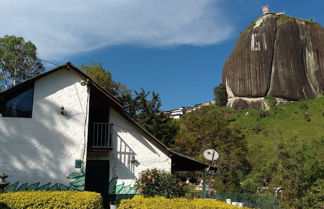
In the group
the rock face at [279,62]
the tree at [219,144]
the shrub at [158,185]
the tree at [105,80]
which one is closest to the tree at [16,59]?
the tree at [105,80]

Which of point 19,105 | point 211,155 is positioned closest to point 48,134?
point 19,105

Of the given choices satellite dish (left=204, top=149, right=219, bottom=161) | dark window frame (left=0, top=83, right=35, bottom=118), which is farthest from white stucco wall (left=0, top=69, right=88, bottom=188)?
satellite dish (left=204, top=149, right=219, bottom=161)

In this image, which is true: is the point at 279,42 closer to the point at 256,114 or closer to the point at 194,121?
the point at 256,114

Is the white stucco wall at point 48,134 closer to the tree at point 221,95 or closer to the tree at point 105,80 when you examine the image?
the tree at point 105,80

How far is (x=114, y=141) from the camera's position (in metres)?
12.5

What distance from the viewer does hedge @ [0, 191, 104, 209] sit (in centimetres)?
803

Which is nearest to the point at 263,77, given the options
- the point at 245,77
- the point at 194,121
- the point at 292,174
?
the point at 245,77

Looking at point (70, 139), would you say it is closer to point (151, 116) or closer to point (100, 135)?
point (100, 135)

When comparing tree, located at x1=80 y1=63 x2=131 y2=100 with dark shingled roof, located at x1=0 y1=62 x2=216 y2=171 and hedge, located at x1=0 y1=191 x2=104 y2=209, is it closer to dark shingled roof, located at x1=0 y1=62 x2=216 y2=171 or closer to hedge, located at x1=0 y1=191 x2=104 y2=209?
dark shingled roof, located at x1=0 y1=62 x2=216 y2=171

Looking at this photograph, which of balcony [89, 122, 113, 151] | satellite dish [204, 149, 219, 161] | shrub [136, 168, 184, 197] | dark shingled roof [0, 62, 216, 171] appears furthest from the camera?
satellite dish [204, 149, 219, 161]

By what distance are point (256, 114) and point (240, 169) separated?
2888 cm

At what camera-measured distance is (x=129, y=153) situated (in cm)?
1252

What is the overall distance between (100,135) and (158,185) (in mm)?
3418

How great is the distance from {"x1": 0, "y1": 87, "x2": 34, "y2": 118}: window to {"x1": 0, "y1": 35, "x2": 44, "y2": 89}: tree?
23.7 m
